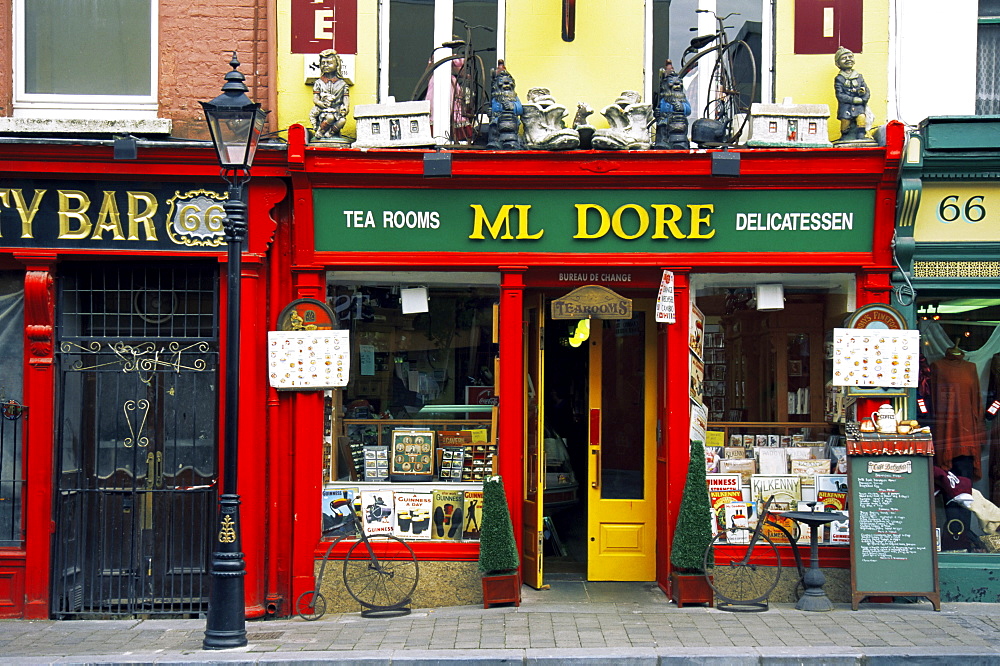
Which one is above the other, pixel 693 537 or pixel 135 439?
pixel 135 439

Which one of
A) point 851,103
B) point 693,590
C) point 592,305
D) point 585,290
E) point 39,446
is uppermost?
point 851,103

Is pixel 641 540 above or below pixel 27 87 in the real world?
below

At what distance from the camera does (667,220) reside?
9.40m

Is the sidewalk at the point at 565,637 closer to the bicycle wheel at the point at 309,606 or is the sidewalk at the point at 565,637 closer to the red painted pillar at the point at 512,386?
the bicycle wheel at the point at 309,606

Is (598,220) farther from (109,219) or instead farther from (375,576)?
(109,219)

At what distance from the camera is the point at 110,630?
8.70m

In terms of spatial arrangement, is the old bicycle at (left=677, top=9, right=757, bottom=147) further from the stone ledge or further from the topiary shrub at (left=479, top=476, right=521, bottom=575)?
the stone ledge

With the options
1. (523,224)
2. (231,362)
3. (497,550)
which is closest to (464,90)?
(523,224)

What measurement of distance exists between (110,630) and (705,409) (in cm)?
592

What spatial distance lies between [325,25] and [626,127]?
10.3 ft

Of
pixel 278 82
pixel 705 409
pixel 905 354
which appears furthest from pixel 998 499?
pixel 278 82

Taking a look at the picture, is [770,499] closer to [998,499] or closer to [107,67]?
[998,499]

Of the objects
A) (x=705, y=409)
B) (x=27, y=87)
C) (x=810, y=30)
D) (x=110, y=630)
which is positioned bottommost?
(x=110, y=630)

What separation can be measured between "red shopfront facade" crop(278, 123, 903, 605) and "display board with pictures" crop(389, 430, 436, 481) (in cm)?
8
